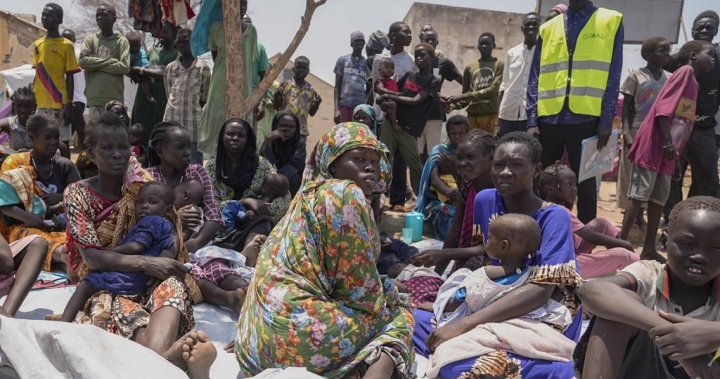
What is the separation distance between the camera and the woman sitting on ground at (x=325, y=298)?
2.54 meters

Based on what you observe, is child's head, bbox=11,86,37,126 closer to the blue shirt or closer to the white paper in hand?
the blue shirt

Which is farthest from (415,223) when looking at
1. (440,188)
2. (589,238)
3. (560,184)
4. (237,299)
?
(237,299)

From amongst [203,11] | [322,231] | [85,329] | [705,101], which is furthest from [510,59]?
[85,329]

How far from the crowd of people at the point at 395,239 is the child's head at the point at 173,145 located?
0.01 m

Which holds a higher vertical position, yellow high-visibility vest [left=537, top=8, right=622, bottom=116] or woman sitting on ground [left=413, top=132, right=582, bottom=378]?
yellow high-visibility vest [left=537, top=8, right=622, bottom=116]

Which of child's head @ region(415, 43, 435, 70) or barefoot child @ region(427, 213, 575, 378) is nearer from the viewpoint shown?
barefoot child @ region(427, 213, 575, 378)

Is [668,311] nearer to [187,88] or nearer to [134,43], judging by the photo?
[187,88]

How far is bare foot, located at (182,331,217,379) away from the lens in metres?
2.58

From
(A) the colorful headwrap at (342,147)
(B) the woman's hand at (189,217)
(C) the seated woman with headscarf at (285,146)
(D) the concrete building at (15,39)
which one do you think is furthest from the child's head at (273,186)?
(D) the concrete building at (15,39)

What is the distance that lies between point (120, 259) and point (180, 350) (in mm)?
718

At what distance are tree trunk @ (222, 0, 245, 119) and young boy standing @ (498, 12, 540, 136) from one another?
109 inches

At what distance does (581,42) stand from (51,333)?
430cm

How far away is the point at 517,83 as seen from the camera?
23.0ft

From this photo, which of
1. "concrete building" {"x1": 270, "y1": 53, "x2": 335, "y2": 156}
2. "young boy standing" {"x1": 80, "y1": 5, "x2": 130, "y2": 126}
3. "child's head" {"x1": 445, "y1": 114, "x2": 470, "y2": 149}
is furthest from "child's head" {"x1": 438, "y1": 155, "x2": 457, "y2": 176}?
"concrete building" {"x1": 270, "y1": 53, "x2": 335, "y2": 156}
